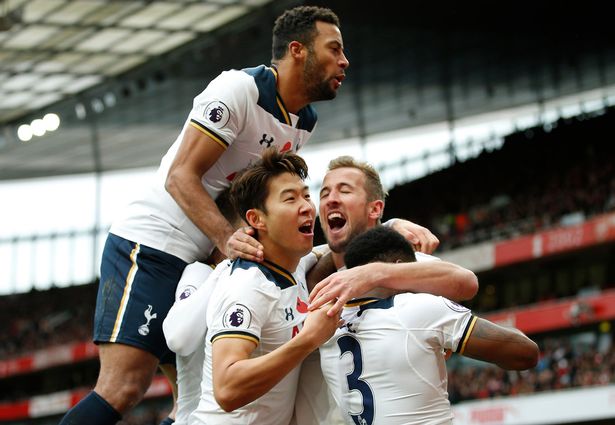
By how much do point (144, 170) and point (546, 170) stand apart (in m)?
18.4

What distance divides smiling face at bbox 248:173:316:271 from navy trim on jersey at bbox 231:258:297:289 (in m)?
0.03

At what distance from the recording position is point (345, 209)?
491 cm

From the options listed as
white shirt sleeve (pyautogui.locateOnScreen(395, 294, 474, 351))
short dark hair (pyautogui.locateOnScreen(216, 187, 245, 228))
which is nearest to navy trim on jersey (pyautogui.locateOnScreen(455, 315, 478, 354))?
white shirt sleeve (pyautogui.locateOnScreen(395, 294, 474, 351))

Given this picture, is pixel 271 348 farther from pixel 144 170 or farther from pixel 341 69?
pixel 144 170

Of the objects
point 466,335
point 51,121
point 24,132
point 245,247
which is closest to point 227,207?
point 245,247

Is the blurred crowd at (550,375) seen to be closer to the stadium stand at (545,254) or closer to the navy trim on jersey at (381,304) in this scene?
→ the stadium stand at (545,254)

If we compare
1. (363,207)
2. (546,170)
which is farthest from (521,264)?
(363,207)

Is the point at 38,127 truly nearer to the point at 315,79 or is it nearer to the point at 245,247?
the point at 315,79

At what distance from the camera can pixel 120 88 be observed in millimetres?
28531

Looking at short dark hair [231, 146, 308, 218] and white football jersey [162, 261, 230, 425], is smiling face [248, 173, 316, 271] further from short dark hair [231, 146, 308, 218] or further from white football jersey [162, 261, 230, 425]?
white football jersey [162, 261, 230, 425]

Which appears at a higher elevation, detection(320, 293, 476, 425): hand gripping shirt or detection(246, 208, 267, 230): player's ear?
detection(246, 208, 267, 230): player's ear

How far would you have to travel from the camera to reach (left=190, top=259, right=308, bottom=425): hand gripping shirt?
3.80 meters

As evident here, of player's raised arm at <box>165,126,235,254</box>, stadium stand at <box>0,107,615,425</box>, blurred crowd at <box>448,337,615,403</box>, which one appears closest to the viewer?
player's raised arm at <box>165,126,235,254</box>

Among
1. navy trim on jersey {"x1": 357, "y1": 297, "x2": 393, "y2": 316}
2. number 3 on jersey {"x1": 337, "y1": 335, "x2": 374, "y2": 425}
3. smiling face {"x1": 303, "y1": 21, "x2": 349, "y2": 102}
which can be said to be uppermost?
smiling face {"x1": 303, "y1": 21, "x2": 349, "y2": 102}
